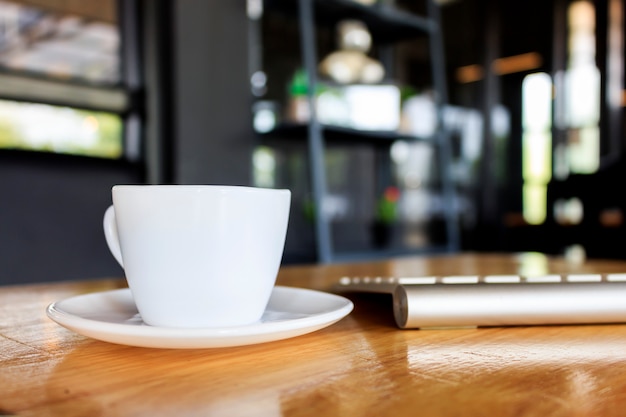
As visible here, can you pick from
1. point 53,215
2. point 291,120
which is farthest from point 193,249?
point 291,120

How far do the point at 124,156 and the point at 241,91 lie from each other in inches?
19.2

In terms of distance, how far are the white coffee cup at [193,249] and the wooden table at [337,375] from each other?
0.02 meters

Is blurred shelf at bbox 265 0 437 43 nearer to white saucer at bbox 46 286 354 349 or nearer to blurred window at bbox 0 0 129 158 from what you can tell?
blurred window at bbox 0 0 129 158

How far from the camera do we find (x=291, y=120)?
2342mm

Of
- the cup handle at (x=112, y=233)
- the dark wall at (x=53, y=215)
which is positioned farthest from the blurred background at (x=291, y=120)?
the cup handle at (x=112, y=233)

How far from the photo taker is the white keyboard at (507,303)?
0.35 metres

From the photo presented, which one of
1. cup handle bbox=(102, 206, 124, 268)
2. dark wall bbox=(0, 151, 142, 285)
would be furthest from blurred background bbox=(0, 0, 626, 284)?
cup handle bbox=(102, 206, 124, 268)

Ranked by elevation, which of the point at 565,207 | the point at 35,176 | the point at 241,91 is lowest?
the point at 565,207

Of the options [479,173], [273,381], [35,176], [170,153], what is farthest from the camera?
[479,173]

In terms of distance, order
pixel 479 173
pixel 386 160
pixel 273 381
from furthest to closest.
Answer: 1. pixel 479 173
2. pixel 386 160
3. pixel 273 381

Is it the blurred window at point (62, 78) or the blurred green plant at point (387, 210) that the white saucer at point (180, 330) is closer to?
the blurred window at point (62, 78)

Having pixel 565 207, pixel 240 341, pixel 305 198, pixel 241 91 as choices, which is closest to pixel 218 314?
pixel 240 341

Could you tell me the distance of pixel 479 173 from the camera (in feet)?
15.6

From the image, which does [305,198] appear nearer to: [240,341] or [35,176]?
[35,176]
